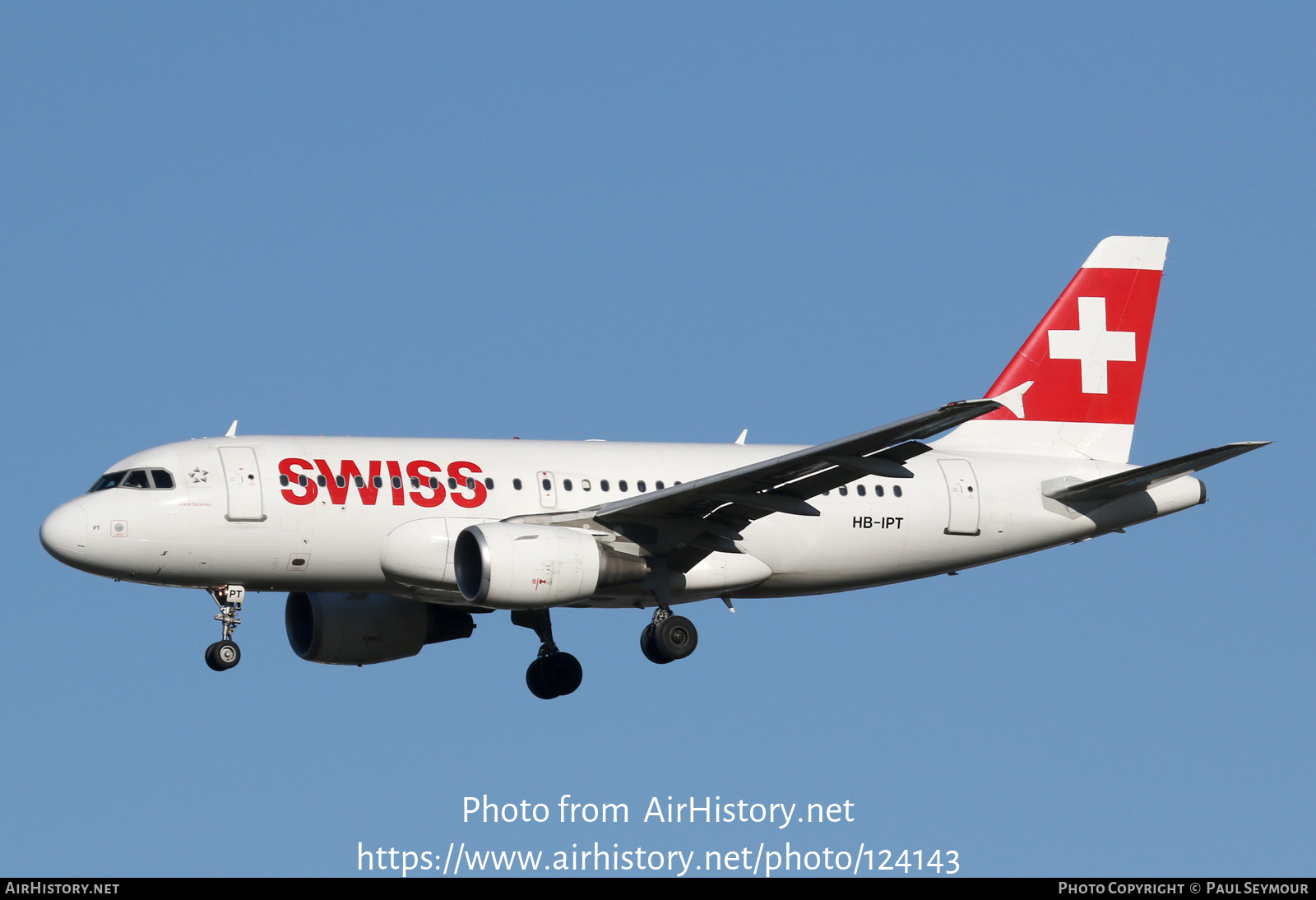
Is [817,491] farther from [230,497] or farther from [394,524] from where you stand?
[230,497]

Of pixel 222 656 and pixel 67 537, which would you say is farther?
pixel 222 656

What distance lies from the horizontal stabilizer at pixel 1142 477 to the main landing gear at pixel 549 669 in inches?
410

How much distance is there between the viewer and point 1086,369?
138 feet

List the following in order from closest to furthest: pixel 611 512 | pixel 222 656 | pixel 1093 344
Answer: pixel 222 656 → pixel 611 512 → pixel 1093 344

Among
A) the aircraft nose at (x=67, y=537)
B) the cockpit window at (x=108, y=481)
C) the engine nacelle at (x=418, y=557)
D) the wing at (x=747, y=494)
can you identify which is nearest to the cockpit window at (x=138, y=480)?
the cockpit window at (x=108, y=481)

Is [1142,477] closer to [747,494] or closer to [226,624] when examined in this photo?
[747,494]

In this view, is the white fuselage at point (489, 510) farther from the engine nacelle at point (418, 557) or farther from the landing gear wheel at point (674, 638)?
the landing gear wheel at point (674, 638)

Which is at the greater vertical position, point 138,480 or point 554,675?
point 138,480

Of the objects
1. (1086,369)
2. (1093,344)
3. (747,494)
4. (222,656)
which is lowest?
(222,656)

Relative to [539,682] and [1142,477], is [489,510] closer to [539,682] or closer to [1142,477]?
[539,682]

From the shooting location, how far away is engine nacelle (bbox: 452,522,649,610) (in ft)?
111

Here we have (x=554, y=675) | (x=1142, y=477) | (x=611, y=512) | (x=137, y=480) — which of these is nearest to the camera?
(x=137, y=480)

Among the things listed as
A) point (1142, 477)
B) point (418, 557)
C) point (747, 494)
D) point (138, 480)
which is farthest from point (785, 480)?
point (138, 480)

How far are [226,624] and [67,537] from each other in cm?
320
